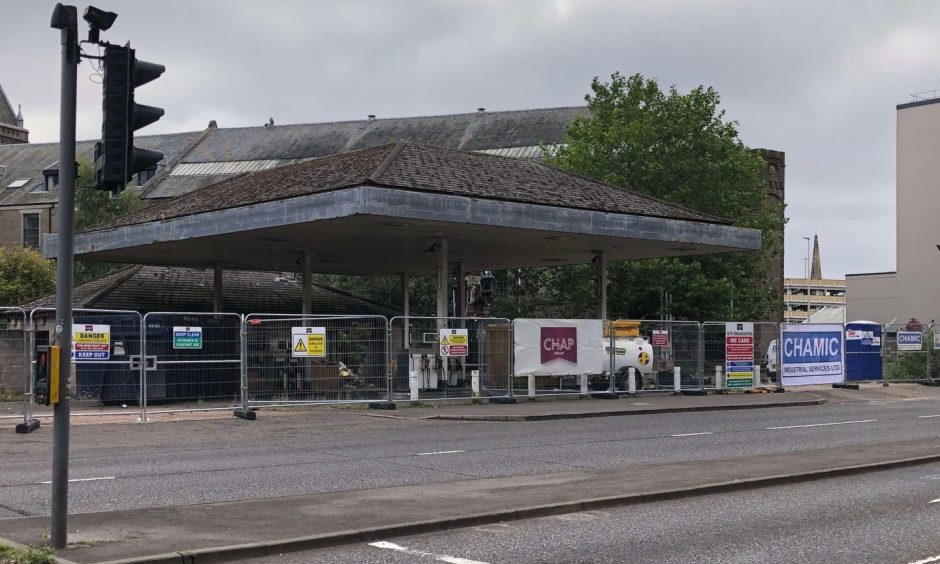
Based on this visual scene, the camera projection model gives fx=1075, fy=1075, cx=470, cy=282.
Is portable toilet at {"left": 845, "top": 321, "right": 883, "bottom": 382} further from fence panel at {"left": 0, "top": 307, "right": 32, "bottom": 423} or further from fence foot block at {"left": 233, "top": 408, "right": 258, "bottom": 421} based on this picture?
fence panel at {"left": 0, "top": 307, "right": 32, "bottom": 423}

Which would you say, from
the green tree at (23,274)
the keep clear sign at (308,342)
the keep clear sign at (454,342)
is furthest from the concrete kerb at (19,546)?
the green tree at (23,274)

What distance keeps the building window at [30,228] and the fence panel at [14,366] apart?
55624 millimetres

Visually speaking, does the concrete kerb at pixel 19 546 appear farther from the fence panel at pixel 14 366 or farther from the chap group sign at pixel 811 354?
the chap group sign at pixel 811 354

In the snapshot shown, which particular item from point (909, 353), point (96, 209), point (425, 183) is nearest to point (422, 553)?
point (425, 183)

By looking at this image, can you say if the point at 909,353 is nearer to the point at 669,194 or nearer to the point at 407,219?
the point at 669,194

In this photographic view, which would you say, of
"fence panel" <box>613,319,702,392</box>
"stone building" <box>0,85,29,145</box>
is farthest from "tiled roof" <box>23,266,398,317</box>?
"stone building" <box>0,85,29,145</box>

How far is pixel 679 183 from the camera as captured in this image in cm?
4828

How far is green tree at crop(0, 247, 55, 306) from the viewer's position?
2014 inches

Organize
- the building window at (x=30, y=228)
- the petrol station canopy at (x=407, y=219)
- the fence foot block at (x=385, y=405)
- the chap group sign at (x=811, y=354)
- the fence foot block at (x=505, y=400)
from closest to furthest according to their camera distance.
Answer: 1. the fence foot block at (x=385, y=405)
2. the petrol station canopy at (x=407, y=219)
3. the fence foot block at (x=505, y=400)
4. the chap group sign at (x=811, y=354)
5. the building window at (x=30, y=228)

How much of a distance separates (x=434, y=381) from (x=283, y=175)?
890cm

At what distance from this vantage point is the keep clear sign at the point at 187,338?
70.9 ft

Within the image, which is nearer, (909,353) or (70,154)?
(70,154)

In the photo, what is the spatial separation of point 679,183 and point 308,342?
1136 inches

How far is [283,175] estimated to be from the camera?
31422 millimetres
